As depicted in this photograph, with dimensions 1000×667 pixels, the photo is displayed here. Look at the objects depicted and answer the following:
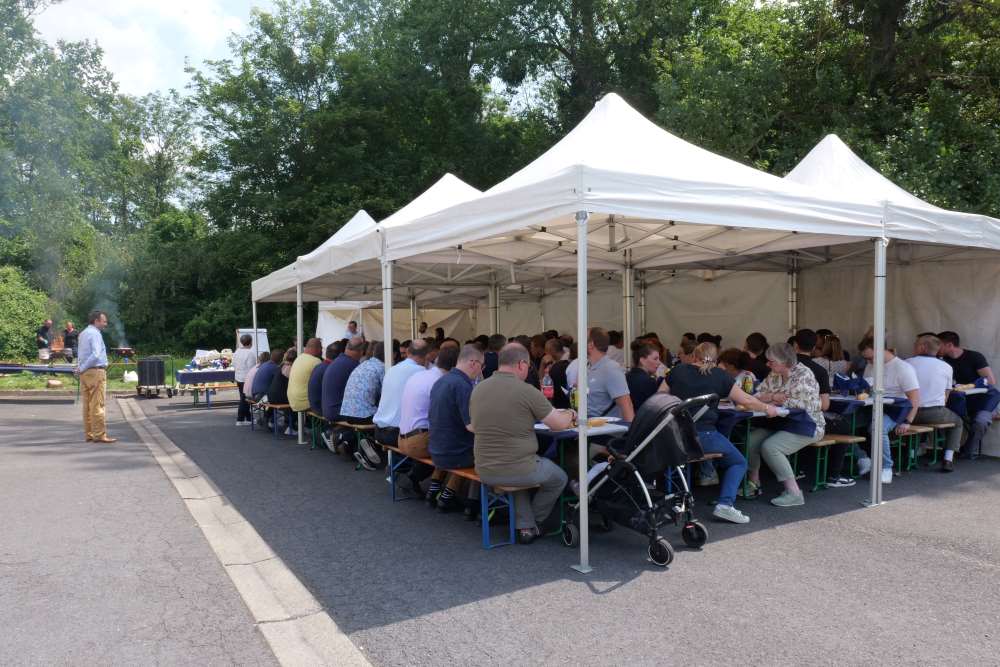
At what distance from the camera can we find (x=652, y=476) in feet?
16.3

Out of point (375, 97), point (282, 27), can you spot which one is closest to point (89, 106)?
point (282, 27)

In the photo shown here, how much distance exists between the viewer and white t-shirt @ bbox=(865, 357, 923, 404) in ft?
23.6

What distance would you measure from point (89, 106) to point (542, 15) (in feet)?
93.3

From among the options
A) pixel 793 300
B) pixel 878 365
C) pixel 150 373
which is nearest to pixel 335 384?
pixel 878 365

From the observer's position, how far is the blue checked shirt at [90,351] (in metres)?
9.68

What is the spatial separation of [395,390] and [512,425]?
87.8 inches

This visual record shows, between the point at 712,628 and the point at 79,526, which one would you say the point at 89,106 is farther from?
the point at 712,628

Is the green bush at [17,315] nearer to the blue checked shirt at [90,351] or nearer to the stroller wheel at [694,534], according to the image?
the blue checked shirt at [90,351]

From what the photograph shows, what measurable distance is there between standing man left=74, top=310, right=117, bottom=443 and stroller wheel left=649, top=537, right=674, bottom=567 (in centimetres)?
797

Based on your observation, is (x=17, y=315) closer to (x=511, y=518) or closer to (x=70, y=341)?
(x=70, y=341)

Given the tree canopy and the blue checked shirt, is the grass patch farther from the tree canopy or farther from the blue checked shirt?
the blue checked shirt

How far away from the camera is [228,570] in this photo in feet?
15.6

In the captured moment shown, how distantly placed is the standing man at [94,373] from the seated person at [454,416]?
6.10 m

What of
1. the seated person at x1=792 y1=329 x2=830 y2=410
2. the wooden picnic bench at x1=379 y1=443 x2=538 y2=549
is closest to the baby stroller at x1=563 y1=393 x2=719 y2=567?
the wooden picnic bench at x1=379 y1=443 x2=538 y2=549
